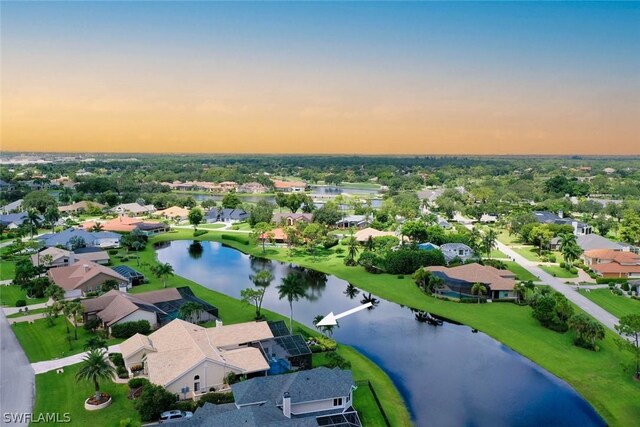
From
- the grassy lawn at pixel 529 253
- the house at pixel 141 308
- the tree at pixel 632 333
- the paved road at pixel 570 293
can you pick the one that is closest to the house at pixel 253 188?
the grassy lawn at pixel 529 253

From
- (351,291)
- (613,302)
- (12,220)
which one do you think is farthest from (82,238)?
(613,302)

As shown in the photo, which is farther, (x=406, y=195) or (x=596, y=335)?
(x=406, y=195)

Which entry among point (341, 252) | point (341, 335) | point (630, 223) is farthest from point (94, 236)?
point (630, 223)

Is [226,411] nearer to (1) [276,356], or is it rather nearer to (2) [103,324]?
(1) [276,356]

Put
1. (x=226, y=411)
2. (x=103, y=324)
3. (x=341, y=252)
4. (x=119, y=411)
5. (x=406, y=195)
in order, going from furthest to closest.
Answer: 1. (x=406, y=195)
2. (x=341, y=252)
3. (x=103, y=324)
4. (x=119, y=411)
5. (x=226, y=411)

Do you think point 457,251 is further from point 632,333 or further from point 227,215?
point 227,215

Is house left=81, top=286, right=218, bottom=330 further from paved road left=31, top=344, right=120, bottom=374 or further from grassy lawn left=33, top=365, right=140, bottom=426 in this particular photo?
grassy lawn left=33, top=365, right=140, bottom=426

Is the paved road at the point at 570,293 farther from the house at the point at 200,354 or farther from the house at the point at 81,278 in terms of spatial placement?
the house at the point at 81,278
